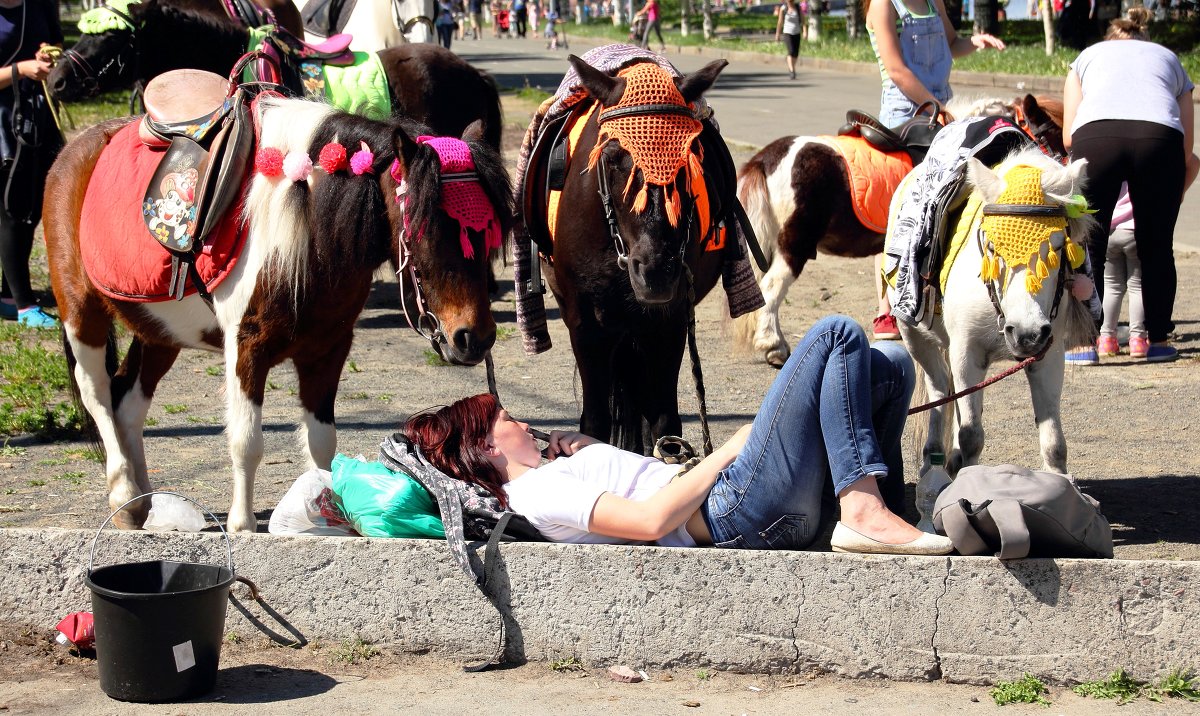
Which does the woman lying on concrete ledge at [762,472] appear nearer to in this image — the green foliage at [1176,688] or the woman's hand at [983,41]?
the green foliage at [1176,688]

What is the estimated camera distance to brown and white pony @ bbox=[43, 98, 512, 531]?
429 centimetres

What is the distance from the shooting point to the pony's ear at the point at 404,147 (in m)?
4.30

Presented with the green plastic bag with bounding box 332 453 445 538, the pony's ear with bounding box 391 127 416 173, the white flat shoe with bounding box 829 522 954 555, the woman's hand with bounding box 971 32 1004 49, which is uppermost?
the woman's hand with bounding box 971 32 1004 49

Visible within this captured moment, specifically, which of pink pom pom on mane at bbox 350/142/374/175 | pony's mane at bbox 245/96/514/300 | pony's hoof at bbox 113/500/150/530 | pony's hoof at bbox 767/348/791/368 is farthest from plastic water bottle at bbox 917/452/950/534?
pony's hoof at bbox 767/348/791/368

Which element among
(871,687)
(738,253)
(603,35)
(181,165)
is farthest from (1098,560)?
(603,35)

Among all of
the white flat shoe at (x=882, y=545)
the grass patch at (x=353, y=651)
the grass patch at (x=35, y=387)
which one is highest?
the white flat shoe at (x=882, y=545)

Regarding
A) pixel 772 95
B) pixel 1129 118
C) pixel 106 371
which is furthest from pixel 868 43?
pixel 106 371

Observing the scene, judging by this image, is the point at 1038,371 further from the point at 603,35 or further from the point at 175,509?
the point at 603,35

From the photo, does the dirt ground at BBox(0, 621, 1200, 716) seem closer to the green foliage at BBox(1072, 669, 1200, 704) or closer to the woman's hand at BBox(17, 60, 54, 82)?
the green foliage at BBox(1072, 669, 1200, 704)

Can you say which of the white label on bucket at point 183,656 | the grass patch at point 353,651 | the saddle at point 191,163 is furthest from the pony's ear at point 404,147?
the white label on bucket at point 183,656

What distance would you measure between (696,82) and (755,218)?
11.1ft

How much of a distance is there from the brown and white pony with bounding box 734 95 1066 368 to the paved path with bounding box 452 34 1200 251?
442 centimetres

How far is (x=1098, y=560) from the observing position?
148 inches

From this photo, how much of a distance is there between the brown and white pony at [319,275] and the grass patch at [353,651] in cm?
80
